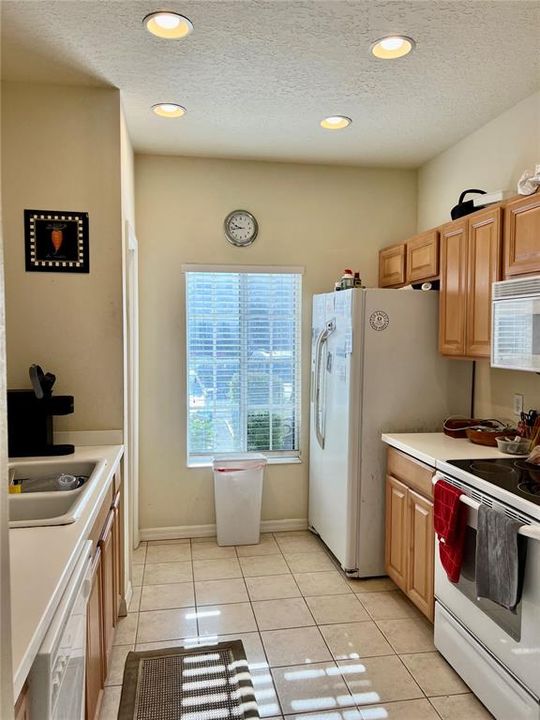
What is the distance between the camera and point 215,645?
2545mm

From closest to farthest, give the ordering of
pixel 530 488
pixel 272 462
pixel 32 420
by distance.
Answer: pixel 530 488 < pixel 32 420 < pixel 272 462

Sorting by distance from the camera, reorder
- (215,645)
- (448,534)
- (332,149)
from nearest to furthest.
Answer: (448,534)
(215,645)
(332,149)

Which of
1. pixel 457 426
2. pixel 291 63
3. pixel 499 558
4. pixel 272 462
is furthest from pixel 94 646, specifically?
pixel 291 63

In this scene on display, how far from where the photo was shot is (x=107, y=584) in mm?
2154

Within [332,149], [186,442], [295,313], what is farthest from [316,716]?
[332,149]

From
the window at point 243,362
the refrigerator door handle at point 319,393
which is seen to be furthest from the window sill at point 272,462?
the refrigerator door handle at point 319,393

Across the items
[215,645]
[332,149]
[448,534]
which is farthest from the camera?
[332,149]

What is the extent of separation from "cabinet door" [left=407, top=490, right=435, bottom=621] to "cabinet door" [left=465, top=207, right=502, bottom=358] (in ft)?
2.73

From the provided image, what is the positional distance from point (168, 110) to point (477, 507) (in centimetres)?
255

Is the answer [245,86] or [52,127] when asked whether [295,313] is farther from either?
[52,127]

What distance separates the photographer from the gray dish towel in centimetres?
183

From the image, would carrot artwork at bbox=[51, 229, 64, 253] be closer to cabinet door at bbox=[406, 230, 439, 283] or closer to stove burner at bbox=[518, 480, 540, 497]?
cabinet door at bbox=[406, 230, 439, 283]

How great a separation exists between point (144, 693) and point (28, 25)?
9.04ft

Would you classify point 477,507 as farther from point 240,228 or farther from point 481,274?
point 240,228
